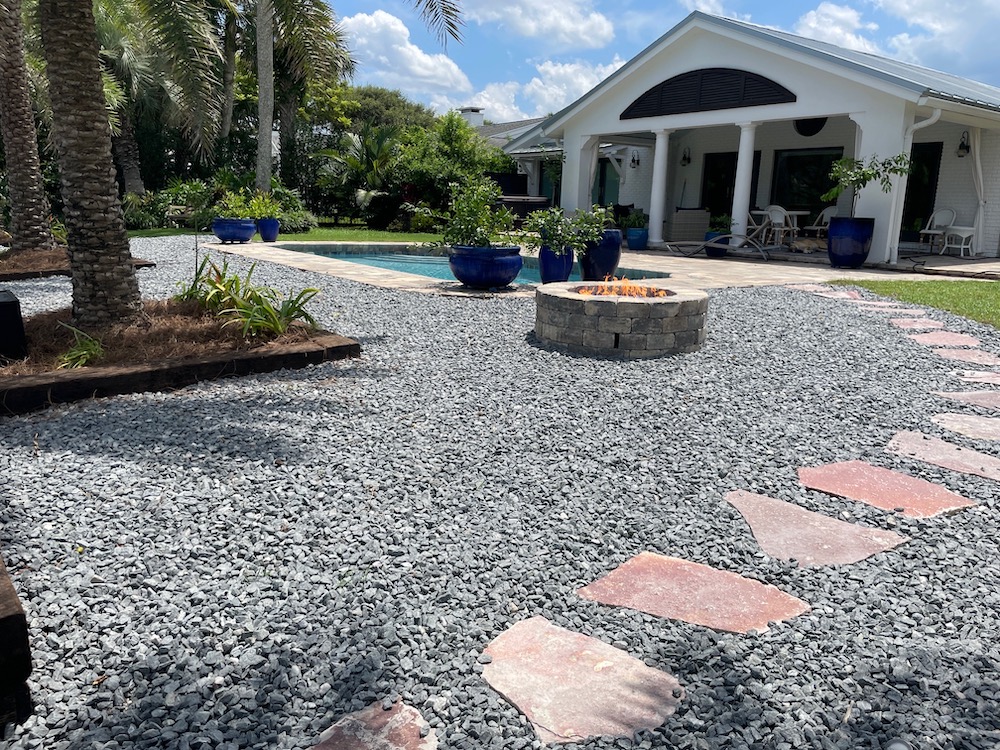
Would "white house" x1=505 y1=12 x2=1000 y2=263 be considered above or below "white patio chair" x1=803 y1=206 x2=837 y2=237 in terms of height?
above

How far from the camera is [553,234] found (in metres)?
9.18

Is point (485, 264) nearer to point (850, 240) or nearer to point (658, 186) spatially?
point (850, 240)

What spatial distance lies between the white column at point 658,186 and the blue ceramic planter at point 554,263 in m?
8.25

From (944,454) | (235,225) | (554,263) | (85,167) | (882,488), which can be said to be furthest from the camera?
(235,225)

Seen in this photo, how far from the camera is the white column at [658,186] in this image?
16891 millimetres

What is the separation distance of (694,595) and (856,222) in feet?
40.1

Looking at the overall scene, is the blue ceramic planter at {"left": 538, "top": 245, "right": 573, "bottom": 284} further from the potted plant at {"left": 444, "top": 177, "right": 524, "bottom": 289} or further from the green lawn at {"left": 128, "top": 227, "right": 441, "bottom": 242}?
the green lawn at {"left": 128, "top": 227, "right": 441, "bottom": 242}

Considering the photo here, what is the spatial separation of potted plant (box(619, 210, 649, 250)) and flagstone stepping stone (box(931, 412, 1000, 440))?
1326 centimetres

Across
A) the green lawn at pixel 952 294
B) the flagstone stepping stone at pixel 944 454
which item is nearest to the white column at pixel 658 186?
the green lawn at pixel 952 294

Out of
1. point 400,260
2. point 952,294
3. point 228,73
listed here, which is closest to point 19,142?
point 400,260

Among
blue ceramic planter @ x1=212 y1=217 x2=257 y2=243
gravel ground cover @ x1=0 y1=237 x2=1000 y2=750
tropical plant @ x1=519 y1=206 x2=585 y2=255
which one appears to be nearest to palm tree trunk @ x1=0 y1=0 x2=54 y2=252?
blue ceramic planter @ x1=212 y1=217 x2=257 y2=243

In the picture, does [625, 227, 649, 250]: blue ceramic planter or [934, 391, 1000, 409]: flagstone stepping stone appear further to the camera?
[625, 227, 649, 250]: blue ceramic planter

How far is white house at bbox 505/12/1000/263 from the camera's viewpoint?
13.1 metres

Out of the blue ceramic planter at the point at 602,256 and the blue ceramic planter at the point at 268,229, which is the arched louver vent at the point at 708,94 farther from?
the blue ceramic planter at the point at 268,229
